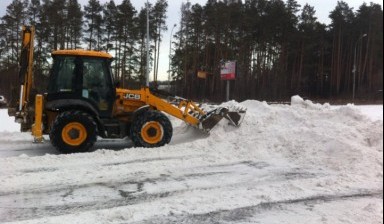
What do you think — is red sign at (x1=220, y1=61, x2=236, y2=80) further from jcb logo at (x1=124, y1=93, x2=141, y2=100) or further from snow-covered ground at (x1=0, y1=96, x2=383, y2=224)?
jcb logo at (x1=124, y1=93, x2=141, y2=100)

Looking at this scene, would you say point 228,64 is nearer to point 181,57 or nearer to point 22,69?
point 181,57

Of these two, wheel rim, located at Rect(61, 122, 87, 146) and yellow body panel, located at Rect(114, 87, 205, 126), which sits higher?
yellow body panel, located at Rect(114, 87, 205, 126)

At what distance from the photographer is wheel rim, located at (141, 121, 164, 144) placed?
32.6ft

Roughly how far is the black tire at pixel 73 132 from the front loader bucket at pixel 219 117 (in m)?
3.03

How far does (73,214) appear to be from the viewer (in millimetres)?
5199

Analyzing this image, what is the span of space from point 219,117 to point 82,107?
11.9 feet

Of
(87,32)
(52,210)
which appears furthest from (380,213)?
(87,32)

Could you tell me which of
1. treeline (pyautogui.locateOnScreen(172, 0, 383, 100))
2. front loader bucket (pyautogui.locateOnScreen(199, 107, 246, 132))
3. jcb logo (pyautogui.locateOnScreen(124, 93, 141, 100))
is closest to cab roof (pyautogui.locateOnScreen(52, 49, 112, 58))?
jcb logo (pyautogui.locateOnScreen(124, 93, 141, 100))

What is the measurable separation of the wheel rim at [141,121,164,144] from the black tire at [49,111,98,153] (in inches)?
47.0

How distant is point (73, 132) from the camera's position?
930 centimetres

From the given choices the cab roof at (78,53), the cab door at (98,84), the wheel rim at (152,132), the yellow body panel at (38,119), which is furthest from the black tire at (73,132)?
the cab roof at (78,53)

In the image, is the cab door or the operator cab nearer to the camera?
the operator cab

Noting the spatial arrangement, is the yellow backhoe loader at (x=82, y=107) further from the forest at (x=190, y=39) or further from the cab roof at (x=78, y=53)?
the forest at (x=190, y=39)

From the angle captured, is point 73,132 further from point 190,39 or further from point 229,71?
point 190,39
